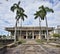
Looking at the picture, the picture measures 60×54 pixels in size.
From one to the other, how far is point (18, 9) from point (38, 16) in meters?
11.5

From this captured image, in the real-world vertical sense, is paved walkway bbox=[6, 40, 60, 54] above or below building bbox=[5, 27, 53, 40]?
below

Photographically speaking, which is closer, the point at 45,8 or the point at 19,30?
the point at 45,8

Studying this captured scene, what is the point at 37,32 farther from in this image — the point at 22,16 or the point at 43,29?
the point at 22,16

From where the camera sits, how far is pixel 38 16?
194 feet

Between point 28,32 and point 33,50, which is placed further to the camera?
point 28,32

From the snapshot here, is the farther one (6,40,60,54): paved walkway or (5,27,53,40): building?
(5,27,53,40): building

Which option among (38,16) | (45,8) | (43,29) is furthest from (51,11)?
(43,29)

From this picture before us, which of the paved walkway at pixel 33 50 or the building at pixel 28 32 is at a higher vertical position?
the building at pixel 28 32

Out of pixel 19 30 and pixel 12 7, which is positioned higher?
pixel 12 7

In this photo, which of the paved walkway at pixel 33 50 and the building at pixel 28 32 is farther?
the building at pixel 28 32

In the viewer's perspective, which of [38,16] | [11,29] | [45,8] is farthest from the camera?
[11,29]

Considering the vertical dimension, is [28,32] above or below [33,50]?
above

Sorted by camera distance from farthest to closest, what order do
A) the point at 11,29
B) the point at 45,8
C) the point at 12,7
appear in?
the point at 11,29 → the point at 45,8 → the point at 12,7

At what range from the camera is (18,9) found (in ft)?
163
